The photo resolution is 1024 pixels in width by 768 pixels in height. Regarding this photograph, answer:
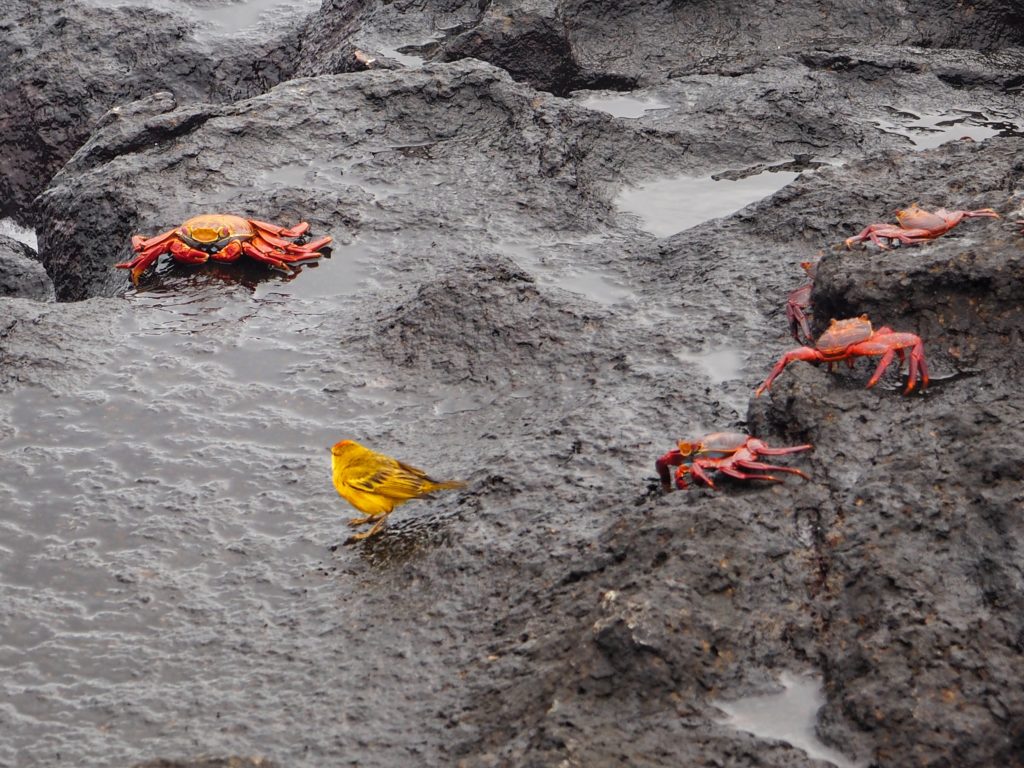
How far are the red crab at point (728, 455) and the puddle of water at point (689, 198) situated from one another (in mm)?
2977

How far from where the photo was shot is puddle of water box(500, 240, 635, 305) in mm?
6469

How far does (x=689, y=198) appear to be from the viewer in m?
7.67

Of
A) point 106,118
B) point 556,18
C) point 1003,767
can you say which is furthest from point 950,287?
point 106,118

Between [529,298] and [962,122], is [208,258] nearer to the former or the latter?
[529,298]

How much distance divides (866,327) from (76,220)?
522 centimetres

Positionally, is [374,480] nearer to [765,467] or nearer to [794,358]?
[765,467]

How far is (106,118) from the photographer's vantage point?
8.58 metres

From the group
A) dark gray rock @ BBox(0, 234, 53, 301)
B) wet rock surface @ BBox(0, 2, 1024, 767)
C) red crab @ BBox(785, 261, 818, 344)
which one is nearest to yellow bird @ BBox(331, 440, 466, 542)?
wet rock surface @ BBox(0, 2, 1024, 767)

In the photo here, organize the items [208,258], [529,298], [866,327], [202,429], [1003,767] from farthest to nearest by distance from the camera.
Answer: [208,258]
[529,298]
[202,429]
[866,327]
[1003,767]

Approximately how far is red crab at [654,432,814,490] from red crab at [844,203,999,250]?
64.4 inches

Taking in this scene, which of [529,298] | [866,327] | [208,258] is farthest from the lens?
[208,258]

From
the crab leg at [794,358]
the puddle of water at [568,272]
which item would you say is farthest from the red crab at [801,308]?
the puddle of water at [568,272]

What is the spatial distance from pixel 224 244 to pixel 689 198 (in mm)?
2829

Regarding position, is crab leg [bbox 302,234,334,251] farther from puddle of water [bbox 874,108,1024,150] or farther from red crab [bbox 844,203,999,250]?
puddle of water [bbox 874,108,1024,150]
